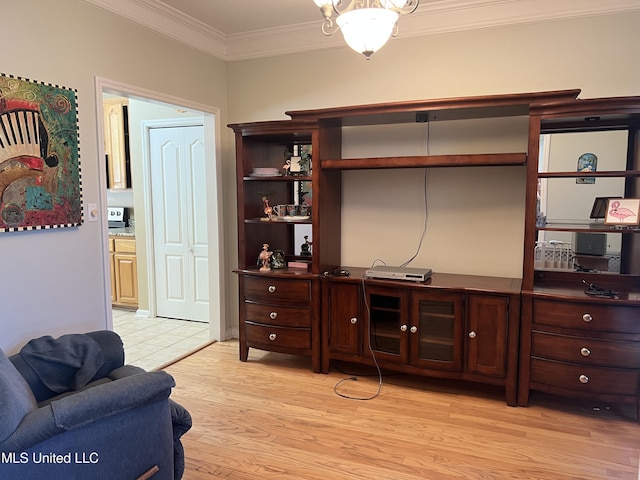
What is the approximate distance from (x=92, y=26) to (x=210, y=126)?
133cm

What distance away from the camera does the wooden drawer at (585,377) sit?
2.68m

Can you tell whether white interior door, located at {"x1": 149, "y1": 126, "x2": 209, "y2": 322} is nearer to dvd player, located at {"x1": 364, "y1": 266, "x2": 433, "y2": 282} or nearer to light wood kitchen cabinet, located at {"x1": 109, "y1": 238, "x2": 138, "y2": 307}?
light wood kitchen cabinet, located at {"x1": 109, "y1": 238, "x2": 138, "y2": 307}

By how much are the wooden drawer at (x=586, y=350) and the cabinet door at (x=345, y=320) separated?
119cm

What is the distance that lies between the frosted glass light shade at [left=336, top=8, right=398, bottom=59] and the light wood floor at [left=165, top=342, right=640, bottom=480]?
80.9 inches

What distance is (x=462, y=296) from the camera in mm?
3008

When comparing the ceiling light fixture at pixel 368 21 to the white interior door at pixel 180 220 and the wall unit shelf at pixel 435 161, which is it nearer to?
the wall unit shelf at pixel 435 161

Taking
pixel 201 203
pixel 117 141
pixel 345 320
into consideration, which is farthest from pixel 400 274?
pixel 117 141

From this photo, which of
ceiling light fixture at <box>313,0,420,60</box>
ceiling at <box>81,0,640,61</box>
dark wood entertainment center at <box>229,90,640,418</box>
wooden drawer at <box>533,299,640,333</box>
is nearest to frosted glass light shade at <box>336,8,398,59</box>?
ceiling light fixture at <box>313,0,420,60</box>

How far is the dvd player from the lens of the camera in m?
3.13

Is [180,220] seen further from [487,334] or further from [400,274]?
[487,334]

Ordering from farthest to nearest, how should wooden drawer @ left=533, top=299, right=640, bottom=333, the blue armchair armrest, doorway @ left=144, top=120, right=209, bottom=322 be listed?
doorway @ left=144, top=120, right=209, bottom=322, wooden drawer @ left=533, top=299, right=640, bottom=333, the blue armchair armrest

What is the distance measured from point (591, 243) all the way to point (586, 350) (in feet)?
2.51

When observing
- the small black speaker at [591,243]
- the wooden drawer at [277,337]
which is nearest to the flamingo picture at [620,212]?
the small black speaker at [591,243]

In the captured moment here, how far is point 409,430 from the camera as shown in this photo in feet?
8.78
